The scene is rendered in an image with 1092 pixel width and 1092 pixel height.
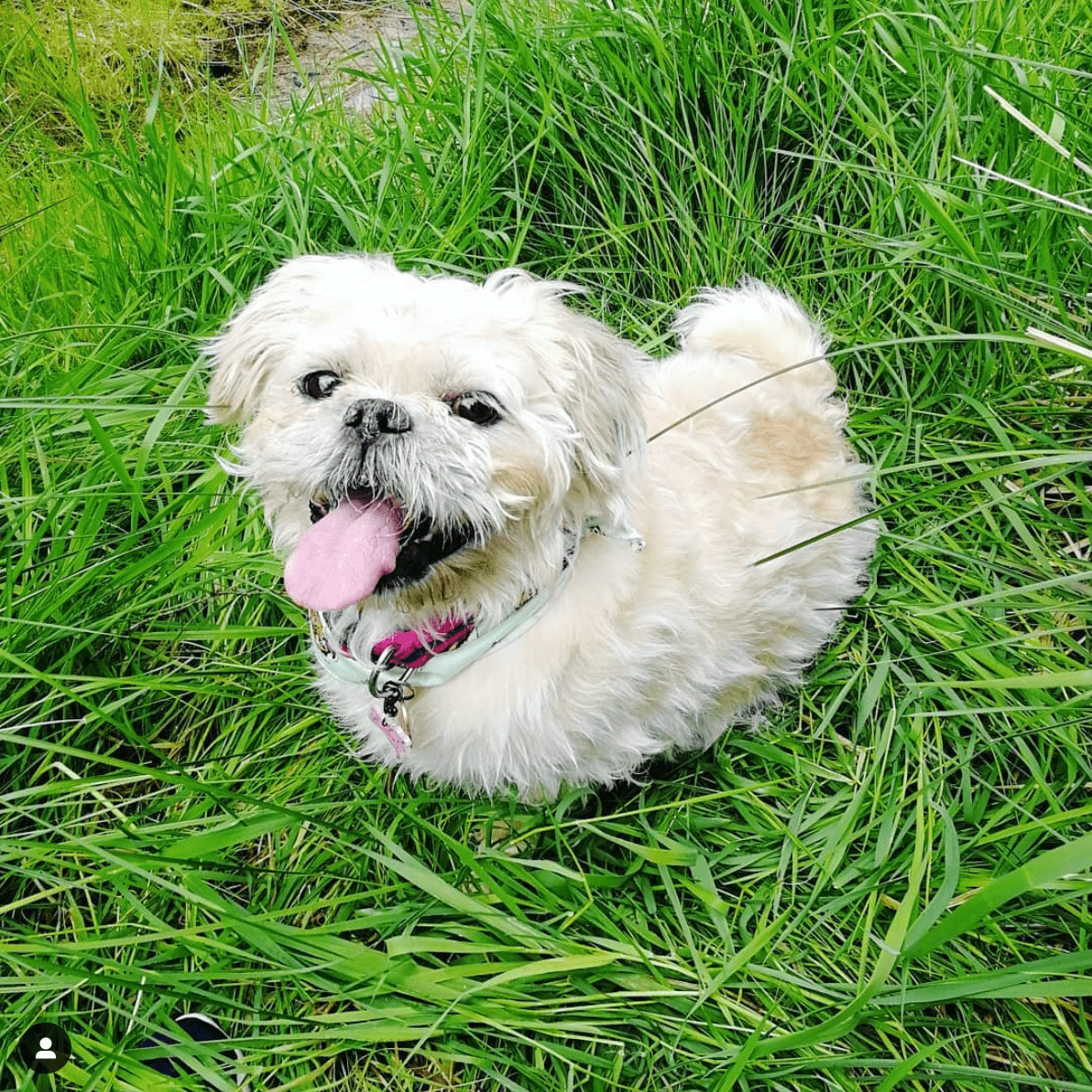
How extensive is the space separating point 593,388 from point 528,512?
0.90 ft

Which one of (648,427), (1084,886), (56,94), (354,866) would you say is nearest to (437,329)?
(648,427)

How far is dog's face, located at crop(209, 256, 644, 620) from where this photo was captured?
166cm

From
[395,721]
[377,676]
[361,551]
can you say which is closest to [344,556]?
[361,551]

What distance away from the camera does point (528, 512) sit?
5.89 ft

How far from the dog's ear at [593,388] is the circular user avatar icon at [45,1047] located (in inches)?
61.5

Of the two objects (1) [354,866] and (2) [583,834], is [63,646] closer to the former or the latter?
(1) [354,866]

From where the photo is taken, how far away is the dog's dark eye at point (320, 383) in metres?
1.79

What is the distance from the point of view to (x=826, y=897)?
2.11m

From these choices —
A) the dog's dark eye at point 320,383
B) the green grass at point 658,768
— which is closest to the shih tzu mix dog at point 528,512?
the dog's dark eye at point 320,383

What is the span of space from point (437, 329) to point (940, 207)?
151 cm

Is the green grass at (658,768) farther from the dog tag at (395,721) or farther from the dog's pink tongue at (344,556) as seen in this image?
the dog's pink tongue at (344,556)

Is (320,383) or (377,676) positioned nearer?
(320,383)

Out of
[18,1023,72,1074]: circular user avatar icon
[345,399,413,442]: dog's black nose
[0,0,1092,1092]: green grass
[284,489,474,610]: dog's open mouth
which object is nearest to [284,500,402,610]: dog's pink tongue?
[284,489,474,610]: dog's open mouth

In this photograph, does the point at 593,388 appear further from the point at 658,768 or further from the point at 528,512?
the point at 658,768
